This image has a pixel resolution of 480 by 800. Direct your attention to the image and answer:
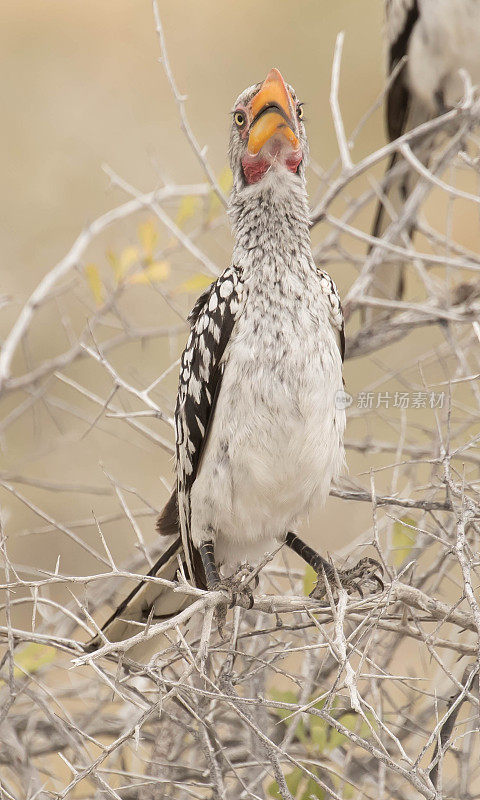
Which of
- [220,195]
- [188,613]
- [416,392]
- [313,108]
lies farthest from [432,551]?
[313,108]

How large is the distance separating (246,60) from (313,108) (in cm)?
96

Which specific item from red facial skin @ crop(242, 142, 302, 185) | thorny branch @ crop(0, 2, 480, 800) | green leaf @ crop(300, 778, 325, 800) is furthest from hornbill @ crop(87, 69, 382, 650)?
green leaf @ crop(300, 778, 325, 800)

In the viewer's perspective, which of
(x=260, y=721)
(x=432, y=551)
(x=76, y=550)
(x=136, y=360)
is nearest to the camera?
(x=260, y=721)

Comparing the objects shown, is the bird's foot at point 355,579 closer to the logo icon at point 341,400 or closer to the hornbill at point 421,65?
the logo icon at point 341,400

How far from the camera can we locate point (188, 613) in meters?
2.56

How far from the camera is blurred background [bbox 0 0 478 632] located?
7.98 meters

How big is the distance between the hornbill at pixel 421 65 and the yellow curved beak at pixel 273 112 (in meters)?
1.77

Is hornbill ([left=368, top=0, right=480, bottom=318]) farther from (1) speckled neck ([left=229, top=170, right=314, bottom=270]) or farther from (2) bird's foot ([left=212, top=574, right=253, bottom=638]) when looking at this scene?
(2) bird's foot ([left=212, top=574, right=253, bottom=638])

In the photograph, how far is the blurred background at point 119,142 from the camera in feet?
26.2

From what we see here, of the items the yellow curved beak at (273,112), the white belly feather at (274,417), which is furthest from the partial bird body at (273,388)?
the yellow curved beak at (273,112)

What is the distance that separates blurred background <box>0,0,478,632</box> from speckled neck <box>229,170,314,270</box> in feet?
13.4

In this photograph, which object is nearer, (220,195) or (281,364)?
(281,364)

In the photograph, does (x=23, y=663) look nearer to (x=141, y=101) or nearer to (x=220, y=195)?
(x=220, y=195)

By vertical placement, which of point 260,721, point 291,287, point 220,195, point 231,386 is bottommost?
point 260,721
